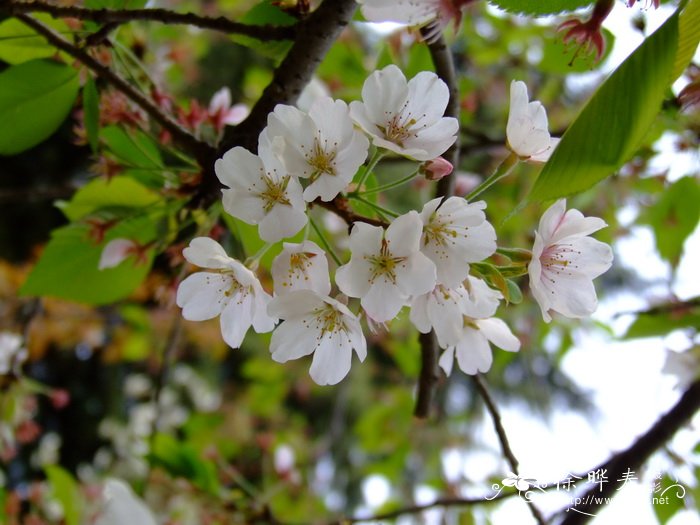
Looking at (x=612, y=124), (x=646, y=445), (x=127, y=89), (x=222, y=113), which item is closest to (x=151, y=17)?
(x=127, y=89)

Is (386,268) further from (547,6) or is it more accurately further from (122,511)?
(122,511)

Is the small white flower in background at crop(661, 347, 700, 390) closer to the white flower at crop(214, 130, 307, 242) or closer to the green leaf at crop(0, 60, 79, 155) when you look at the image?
the white flower at crop(214, 130, 307, 242)

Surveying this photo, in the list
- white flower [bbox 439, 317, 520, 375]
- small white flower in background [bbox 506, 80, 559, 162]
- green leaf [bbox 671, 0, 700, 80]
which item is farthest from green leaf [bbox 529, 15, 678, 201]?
white flower [bbox 439, 317, 520, 375]

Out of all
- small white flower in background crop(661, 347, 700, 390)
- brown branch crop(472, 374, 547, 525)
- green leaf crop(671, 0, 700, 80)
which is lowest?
small white flower in background crop(661, 347, 700, 390)

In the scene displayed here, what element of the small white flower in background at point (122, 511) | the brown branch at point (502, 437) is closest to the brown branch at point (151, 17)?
the brown branch at point (502, 437)

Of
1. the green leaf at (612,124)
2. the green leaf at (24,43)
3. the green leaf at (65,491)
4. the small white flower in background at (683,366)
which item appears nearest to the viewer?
the green leaf at (612,124)

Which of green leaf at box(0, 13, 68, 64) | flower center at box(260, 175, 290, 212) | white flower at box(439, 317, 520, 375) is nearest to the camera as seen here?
flower center at box(260, 175, 290, 212)

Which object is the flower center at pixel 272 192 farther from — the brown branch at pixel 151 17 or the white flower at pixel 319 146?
the brown branch at pixel 151 17
